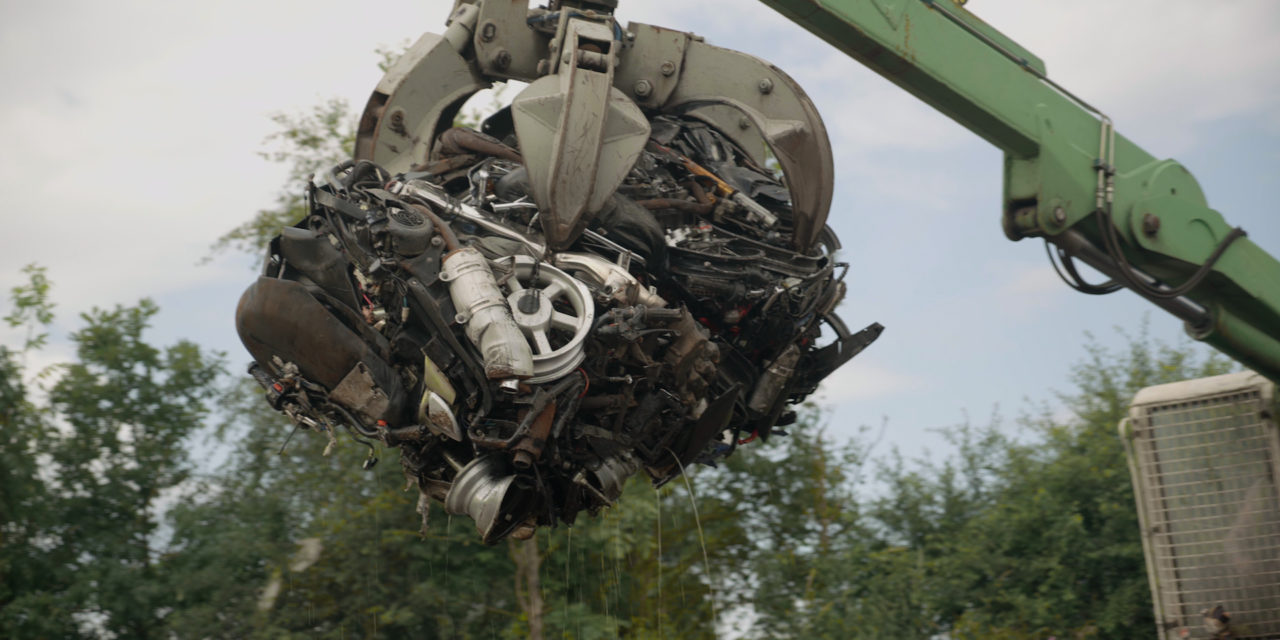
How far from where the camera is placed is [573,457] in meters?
8.53

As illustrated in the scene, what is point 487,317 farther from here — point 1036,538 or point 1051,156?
point 1036,538

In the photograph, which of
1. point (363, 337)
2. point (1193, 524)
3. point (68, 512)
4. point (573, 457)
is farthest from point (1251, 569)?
point (68, 512)

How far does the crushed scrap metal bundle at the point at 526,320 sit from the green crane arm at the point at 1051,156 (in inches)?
50.4

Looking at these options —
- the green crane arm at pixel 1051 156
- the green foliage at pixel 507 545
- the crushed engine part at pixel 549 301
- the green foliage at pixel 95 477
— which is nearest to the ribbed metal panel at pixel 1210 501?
the green crane arm at pixel 1051 156

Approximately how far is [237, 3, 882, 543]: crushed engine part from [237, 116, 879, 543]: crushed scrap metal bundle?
0.01 meters

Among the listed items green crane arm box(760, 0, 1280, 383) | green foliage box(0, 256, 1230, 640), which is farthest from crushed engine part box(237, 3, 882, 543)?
green foliage box(0, 256, 1230, 640)

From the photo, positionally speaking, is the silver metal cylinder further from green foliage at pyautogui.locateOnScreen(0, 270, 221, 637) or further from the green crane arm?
green foliage at pyautogui.locateOnScreen(0, 270, 221, 637)

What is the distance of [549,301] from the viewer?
797 cm

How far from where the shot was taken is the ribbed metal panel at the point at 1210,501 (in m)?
9.73

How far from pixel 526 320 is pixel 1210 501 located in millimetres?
5391

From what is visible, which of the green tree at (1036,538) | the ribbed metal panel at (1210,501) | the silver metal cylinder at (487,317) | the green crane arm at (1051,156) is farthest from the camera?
the green tree at (1036,538)

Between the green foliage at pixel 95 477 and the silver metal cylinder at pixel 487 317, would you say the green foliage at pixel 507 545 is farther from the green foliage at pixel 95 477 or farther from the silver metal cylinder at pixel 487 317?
the silver metal cylinder at pixel 487 317

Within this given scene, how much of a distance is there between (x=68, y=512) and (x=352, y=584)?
5140 mm

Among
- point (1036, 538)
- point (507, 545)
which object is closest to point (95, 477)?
point (507, 545)
